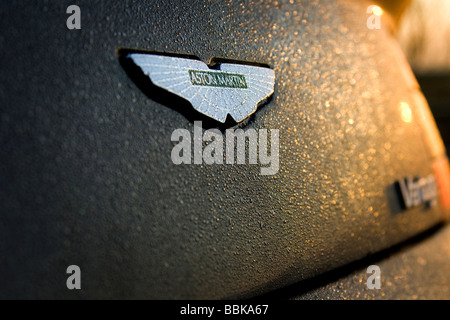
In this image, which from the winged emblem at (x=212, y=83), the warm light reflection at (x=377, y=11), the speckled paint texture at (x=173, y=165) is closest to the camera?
the speckled paint texture at (x=173, y=165)

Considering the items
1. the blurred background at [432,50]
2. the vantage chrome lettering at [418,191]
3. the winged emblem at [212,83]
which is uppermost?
the blurred background at [432,50]

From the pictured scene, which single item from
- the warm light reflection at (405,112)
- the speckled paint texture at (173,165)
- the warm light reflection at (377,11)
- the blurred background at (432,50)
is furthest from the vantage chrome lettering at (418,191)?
the blurred background at (432,50)

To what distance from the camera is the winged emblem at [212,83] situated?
25.1 inches

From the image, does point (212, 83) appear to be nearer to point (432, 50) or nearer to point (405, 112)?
point (405, 112)

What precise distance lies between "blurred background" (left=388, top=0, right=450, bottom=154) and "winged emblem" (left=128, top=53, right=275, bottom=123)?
4.58m

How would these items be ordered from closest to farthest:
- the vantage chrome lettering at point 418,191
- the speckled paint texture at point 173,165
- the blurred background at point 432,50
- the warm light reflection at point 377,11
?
1. the speckled paint texture at point 173,165
2. the vantage chrome lettering at point 418,191
3. the warm light reflection at point 377,11
4. the blurred background at point 432,50

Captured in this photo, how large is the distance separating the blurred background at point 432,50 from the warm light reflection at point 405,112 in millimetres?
4109

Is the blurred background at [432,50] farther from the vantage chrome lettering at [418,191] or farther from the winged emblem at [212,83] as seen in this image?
the winged emblem at [212,83]

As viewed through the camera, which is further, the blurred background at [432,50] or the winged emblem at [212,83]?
the blurred background at [432,50]

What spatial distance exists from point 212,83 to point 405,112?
645mm

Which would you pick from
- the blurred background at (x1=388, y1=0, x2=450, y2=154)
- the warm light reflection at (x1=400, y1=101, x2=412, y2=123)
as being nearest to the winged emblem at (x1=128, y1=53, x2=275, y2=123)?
the warm light reflection at (x1=400, y1=101, x2=412, y2=123)

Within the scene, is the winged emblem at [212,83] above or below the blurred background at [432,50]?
below

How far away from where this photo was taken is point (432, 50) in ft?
25.9

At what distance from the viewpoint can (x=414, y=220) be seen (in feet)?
3.44
